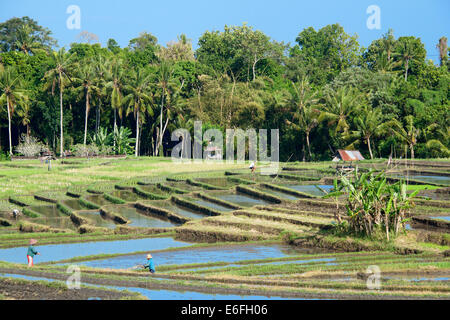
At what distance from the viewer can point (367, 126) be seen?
4631 cm

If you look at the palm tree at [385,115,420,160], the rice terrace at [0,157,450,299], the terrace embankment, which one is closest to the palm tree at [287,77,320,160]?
the palm tree at [385,115,420,160]

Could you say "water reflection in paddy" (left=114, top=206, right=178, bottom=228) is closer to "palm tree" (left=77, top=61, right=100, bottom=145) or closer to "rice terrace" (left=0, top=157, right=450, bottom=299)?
"rice terrace" (left=0, top=157, right=450, bottom=299)

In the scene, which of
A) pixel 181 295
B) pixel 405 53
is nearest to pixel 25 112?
pixel 405 53

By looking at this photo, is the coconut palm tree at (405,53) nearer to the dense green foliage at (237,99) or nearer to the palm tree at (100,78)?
the dense green foliage at (237,99)

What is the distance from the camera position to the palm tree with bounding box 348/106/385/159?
151 ft

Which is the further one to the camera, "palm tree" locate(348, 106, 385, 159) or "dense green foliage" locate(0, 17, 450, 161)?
"dense green foliage" locate(0, 17, 450, 161)

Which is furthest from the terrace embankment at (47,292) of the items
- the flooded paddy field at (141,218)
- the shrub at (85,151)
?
the shrub at (85,151)

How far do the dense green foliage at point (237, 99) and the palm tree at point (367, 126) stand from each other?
9cm

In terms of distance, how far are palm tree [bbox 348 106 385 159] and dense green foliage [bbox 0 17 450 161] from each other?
0.09 m

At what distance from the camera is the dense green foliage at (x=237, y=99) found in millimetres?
48188

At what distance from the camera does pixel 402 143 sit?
45.7 m

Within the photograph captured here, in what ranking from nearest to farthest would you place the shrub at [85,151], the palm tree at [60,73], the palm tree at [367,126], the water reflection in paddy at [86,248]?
1. the water reflection in paddy at [86,248]
2. the palm tree at [367,126]
3. the palm tree at [60,73]
4. the shrub at [85,151]

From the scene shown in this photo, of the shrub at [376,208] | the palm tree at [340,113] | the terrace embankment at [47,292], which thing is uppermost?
the palm tree at [340,113]

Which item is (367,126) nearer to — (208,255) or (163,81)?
(163,81)
